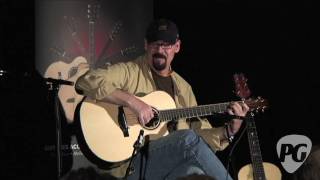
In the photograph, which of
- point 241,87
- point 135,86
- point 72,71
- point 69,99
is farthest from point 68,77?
point 241,87

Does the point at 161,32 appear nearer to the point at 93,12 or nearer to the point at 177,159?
the point at 93,12

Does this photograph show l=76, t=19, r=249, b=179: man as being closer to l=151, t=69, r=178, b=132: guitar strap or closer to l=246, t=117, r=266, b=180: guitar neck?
l=151, t=69, r=178, b=132: guitar strap

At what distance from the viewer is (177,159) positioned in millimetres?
3395

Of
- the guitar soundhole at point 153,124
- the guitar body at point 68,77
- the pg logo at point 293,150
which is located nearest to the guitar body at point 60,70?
the guitar body at point 68,77

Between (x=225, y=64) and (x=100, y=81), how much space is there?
1.75 meters

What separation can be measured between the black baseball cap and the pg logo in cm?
162

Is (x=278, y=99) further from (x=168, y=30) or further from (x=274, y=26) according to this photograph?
(x=168, y=30)

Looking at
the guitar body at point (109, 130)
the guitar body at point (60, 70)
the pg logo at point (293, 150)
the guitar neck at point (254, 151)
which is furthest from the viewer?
the pg logo at point (293, 150)

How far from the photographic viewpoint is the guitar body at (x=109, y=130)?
3912 millimetres

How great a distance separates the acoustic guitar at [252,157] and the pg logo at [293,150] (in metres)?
Result: 0.71

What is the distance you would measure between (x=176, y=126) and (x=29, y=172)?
140 centimetres

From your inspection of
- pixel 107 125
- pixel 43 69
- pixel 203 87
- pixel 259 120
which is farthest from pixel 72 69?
pixel 259 120

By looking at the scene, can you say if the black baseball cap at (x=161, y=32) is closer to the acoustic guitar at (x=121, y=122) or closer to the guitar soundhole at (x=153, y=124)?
the acoustic guitar at (x=121, y=122)

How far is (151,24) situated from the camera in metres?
4.32
